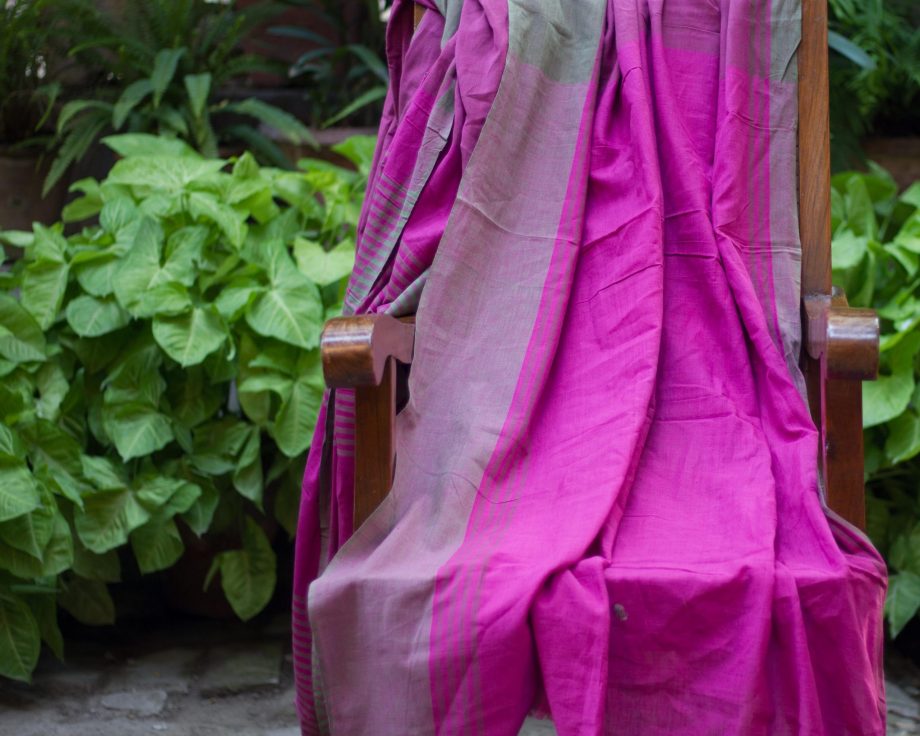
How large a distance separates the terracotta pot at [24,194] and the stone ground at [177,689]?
1190mm

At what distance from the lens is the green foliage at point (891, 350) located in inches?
77.2

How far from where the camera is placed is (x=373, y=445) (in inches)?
47.6

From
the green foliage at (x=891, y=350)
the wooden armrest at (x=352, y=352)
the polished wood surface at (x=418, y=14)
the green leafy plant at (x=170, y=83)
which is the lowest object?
the green foliage at (x=891, y=350)

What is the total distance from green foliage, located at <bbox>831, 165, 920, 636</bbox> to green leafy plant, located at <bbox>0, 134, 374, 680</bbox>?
1005 millimetres

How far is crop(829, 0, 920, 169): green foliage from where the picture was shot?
254cm

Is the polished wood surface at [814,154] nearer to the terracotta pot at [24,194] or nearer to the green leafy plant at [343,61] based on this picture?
the green leafy plant at [343,61]

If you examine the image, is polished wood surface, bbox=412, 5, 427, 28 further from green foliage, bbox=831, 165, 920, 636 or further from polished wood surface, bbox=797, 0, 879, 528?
green foliage, bbox=831, 165, 920, 636

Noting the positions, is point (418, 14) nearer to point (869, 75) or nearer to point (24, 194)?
point (869, 75)

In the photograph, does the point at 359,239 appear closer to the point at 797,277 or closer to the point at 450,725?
the point at 797,277

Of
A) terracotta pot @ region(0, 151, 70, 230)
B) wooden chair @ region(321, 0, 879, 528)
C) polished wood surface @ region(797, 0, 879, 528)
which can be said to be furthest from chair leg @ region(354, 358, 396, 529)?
terracotta pot @ region(0, 151, 70, 230)

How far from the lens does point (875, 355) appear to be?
1.08m

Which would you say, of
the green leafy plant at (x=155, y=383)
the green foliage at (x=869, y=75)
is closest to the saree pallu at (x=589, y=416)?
the green leafy plant at (x=155, y=383)

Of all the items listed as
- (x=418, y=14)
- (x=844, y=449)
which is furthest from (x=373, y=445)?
(x=418, y=14)

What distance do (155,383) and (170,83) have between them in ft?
3.62
